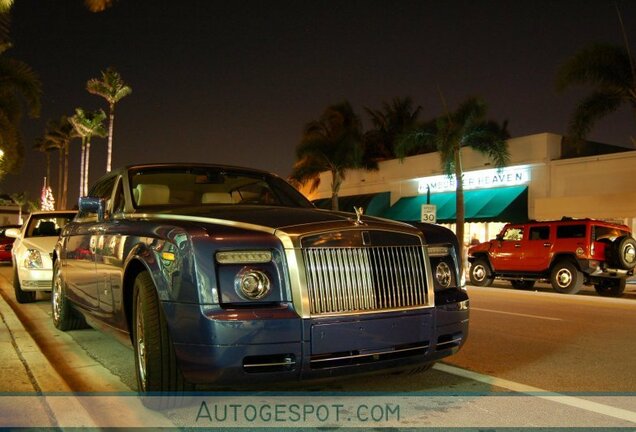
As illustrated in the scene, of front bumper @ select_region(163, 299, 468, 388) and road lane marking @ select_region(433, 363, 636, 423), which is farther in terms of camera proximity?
road lane marking @ select_region(433, 363, 636, 423)

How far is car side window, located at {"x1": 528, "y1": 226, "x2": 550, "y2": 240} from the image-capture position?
1656cm

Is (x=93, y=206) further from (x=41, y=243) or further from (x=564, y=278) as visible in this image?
(x=564, y=278)

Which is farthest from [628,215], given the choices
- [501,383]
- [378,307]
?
[378,307]

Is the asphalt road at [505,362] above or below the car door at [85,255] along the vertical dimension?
below

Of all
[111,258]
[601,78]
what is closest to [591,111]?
[601,78]

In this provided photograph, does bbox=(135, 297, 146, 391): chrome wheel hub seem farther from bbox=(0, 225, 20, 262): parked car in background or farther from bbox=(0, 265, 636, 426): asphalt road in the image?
bbox=(0, 225, 20, 262): parked car in background

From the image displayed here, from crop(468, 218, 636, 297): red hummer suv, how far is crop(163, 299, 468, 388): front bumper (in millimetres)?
12745

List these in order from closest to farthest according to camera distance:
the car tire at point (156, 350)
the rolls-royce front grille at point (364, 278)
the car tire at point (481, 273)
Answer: the rolls-royce front grille at point (364, 278) → the car tire at point (156, 350) → the car tire at point (481, 273)

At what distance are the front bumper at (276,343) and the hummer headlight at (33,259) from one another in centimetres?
672

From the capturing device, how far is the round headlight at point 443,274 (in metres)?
4.56

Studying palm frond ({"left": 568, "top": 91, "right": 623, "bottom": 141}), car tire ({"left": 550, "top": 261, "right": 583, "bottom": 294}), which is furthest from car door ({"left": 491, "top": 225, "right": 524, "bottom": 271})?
palm frond ({"left": 568, "top": 91, "right": 623, "bottom": 141})

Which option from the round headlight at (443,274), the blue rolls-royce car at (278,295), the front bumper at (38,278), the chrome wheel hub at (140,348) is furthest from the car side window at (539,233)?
the chrome wheel hub at (140,348)

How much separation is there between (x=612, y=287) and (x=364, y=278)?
14566 mm

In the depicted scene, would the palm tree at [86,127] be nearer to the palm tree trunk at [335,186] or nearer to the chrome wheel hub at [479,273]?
the palm tree trunk at [335,186]
